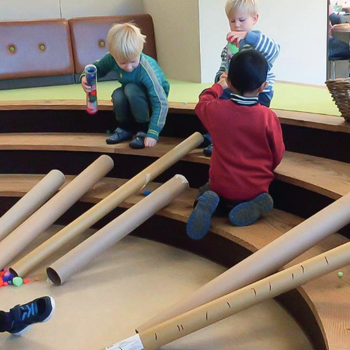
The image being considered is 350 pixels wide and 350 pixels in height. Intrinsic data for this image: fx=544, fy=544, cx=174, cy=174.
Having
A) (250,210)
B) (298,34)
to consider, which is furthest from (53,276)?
(298,34)

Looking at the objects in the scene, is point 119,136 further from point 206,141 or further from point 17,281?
point 17,281

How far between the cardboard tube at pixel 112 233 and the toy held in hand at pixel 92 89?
2.35 ft

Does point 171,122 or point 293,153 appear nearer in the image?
point 293,153

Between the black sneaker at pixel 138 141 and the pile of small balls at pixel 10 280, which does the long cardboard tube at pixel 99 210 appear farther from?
the black sneaker at pixel 138 141

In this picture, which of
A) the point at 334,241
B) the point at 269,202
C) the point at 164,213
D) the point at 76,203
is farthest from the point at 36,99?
the point at 334,241

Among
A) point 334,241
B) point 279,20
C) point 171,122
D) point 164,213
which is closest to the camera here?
point 334,241

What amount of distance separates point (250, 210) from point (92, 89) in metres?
1.10

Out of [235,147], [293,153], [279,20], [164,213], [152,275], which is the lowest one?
[152,275]

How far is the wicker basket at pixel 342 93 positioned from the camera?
6.66ft

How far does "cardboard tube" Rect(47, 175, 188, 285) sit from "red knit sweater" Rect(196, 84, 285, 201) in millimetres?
229

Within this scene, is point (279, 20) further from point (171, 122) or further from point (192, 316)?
point (192, 316)

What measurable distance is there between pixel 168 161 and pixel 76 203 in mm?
532

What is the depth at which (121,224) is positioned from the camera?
2.09 meters

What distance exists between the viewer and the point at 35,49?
3584 millimetres
